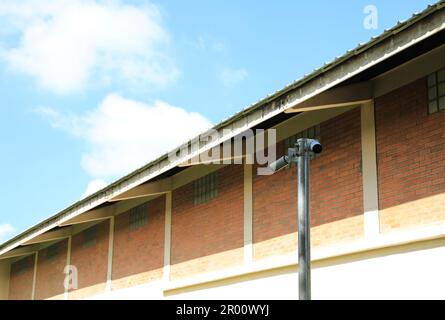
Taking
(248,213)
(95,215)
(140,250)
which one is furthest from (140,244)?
(248,213)

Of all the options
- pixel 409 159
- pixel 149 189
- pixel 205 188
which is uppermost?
pixel 149 189

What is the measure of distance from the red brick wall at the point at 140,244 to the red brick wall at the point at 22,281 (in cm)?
769

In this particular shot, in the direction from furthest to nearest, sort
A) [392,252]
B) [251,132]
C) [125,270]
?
[125,270] < [251,132] < [392,252]

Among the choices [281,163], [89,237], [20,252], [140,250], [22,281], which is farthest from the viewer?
[22,281]

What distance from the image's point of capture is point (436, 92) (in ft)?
40.3

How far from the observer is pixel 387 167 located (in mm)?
13000

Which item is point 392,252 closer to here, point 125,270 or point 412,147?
point 412,147

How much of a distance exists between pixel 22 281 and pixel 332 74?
65.5 feet

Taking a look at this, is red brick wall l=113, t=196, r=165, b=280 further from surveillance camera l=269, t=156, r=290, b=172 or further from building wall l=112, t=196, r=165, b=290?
surveillance camera l=269, t=156, r=290, b=172

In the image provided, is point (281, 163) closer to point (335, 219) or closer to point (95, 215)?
point (335, 219)

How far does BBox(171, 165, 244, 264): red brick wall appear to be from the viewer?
1675 cm

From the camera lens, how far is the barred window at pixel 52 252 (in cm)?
2645
